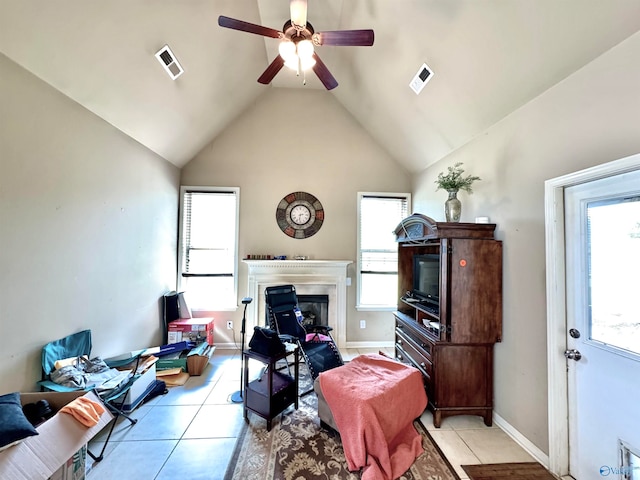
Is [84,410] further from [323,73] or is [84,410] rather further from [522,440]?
[522,440]

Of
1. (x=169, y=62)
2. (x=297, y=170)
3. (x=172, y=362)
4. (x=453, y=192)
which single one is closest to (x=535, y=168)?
(x=453, y=192)

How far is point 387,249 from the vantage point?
14.4 ft

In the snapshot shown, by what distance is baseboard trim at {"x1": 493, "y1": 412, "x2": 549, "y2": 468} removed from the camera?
193 centimetres

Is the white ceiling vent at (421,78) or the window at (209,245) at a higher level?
the white ceiling vent at (421,78)

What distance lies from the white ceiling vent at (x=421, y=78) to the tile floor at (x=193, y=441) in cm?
331

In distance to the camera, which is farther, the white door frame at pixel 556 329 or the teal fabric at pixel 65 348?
the teal fabric at pixel 65 348

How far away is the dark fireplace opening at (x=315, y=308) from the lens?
419cm

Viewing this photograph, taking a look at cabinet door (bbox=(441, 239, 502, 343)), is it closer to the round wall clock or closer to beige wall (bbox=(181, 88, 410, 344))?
beige wall (bbox=(181, 88, 410, 344))

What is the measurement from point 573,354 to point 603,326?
0.30 m

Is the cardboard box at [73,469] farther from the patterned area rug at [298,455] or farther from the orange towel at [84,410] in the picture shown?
the patterned area rug at [298,455]

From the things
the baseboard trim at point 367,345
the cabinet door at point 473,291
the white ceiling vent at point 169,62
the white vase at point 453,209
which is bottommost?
the baseboard trim at point 367,345

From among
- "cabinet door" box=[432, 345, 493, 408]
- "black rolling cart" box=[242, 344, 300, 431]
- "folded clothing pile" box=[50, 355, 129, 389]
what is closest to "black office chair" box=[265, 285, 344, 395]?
"black rolling cart" box=[242, 344, 300, 431]

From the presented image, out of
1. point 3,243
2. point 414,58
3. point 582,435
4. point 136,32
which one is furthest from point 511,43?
point 3,243

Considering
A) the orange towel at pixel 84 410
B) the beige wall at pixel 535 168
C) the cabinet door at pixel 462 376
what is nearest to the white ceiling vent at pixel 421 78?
the beige wall at pixel 535 168
